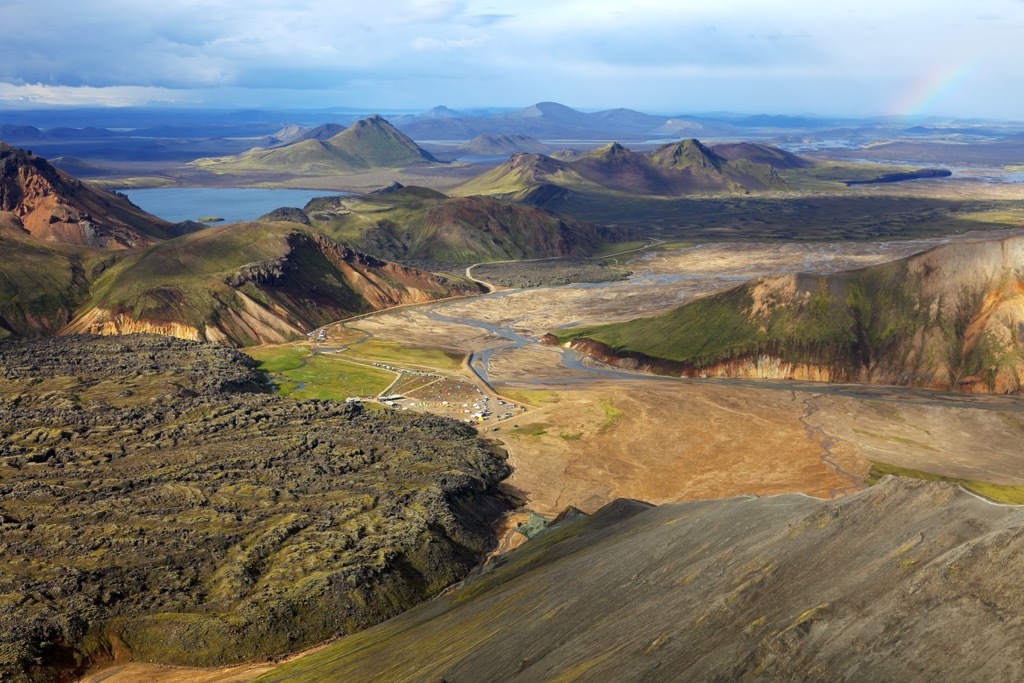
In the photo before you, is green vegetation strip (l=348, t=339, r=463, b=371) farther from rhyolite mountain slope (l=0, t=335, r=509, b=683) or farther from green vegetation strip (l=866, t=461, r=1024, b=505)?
green vegetation strip (l=866, t=461, r=1024, b=505)

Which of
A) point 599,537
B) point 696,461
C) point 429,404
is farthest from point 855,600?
point 429,404

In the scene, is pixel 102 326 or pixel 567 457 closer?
pixel 567 457

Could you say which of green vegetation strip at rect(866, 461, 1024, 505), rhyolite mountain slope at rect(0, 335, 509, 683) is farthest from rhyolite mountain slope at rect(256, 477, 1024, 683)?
green vegetation strip at rect(866, 461, 1024, 505)

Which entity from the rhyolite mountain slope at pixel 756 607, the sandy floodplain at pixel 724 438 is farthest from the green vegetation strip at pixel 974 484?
the rhyolite mountain slope at pixel 756 607

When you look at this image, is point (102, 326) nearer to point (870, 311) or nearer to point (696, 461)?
point (696, 461)

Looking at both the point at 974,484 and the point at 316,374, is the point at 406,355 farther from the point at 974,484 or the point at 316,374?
the point at 974,484

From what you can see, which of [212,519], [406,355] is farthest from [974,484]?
[406,355]
